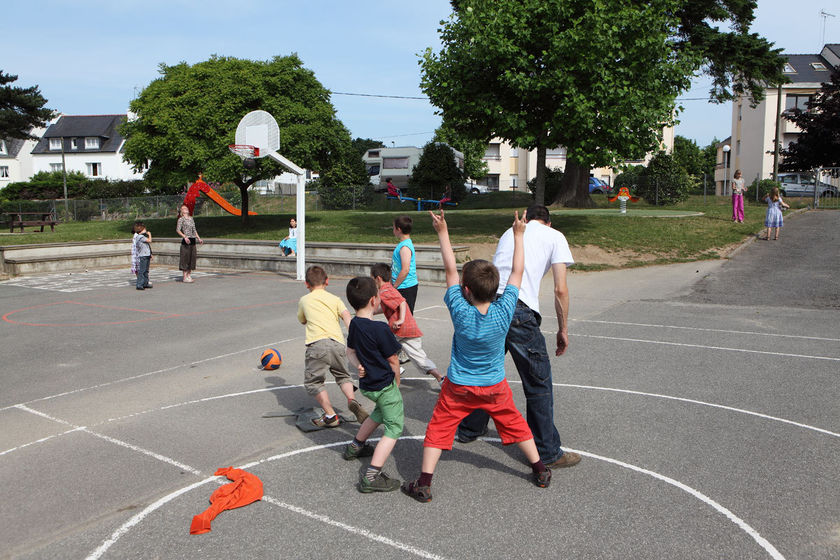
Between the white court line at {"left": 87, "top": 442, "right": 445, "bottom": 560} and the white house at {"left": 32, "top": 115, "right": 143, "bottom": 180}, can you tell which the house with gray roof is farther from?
the white house at {"left": 32, "top": 115, "right": 143, "bottom": 180}

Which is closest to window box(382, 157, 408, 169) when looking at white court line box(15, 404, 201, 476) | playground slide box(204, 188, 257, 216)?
playground slide box(204, 188, 257, 216)

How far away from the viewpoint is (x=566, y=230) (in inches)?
810

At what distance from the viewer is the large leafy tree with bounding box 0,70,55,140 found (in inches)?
1277

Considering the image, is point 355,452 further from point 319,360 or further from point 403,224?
point 403,224

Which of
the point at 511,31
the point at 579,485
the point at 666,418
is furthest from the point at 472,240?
the point at 579,485

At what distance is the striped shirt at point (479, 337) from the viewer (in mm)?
4070

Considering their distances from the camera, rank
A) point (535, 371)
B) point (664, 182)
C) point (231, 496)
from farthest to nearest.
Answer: point (664, 182), point (535, 371), point (231, 496)

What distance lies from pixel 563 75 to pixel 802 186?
2307 centimetres

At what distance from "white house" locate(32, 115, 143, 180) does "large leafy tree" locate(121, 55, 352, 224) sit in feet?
151

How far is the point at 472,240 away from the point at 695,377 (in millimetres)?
12400

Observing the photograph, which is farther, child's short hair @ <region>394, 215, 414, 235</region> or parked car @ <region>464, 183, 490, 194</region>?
parked car @ <region>464, 183, 490, 194</region>

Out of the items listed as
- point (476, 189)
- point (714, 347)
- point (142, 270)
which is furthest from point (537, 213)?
point (476, 189)

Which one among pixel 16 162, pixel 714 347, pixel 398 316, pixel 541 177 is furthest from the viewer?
pixel 16 162

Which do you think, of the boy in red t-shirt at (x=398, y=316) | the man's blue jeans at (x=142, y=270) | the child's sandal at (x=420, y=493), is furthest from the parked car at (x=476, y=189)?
the child's sandal at (x=420, y=493)
